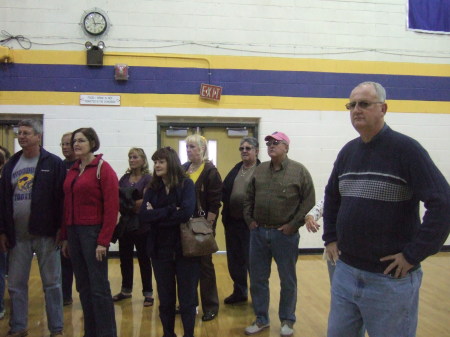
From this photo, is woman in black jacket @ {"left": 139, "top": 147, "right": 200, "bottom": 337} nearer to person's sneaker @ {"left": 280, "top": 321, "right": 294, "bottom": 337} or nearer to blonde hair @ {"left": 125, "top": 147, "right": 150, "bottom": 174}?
person's sneaker @ {"left": 280, "top": 321, "right": 294, "bottom": 337}

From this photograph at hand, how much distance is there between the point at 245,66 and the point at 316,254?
284 centimetres

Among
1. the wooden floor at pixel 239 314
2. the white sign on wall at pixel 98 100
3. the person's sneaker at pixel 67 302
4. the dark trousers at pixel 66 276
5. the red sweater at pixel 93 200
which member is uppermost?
the white sign on wall at pixel 98 100

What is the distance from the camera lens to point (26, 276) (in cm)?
305

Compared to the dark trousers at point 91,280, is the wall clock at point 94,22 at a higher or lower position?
higher

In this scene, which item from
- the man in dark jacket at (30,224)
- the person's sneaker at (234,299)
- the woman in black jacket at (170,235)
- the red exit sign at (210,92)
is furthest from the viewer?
the red exit sign at (210,92)

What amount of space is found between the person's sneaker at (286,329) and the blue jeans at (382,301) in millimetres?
1404

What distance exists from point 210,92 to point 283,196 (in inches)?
121

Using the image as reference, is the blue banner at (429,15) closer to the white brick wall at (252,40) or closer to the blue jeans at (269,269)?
the white brick wall at (252,40)

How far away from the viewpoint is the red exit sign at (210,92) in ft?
19.3

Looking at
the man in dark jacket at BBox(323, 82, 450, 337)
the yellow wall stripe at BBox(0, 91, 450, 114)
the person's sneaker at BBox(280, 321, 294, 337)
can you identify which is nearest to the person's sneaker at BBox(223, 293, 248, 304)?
the person's sneaker at BBox(280, 321, 294, 337)

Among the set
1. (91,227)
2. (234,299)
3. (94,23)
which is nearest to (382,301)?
(91,227)

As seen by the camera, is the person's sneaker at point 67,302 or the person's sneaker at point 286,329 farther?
the person's sneaker at point 67,302

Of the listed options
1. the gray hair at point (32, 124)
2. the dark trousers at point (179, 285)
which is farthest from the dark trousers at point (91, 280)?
the gray hair at point (32, 124)

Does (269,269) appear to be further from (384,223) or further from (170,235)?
(384,223)
